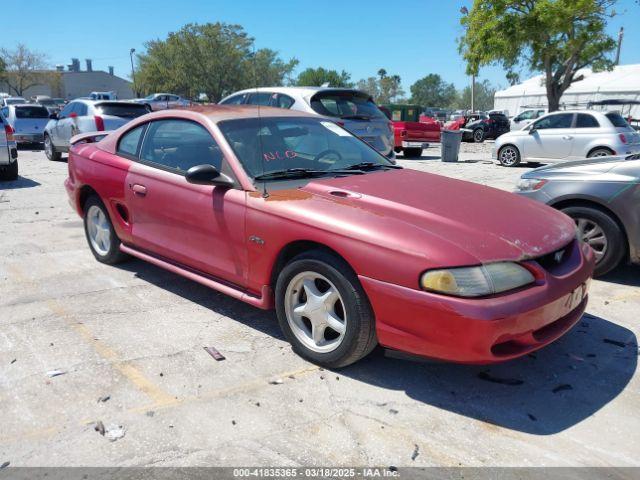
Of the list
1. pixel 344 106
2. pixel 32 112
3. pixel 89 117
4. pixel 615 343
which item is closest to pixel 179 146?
pixel 615 343

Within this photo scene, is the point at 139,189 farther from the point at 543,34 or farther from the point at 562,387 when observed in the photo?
the point at 543,34

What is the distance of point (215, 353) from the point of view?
3.58 meters

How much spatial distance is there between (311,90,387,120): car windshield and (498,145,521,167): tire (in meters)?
5.92

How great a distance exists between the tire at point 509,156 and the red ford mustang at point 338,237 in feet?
36.2

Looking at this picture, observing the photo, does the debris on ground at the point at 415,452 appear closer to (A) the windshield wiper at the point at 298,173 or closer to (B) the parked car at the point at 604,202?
(A) the windshield wiper at the point at 298,173

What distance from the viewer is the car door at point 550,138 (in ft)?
43.6

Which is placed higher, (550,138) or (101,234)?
(550,138)

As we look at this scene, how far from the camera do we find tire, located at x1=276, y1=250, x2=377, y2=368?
3078 mm

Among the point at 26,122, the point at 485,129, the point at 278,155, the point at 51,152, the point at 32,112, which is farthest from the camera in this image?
the point at 485,129

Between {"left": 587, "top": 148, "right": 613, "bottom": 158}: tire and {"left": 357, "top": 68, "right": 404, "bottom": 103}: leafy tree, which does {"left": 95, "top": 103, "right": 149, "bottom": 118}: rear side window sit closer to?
{"left": 587, "top": 148, "right": 613, "bottom": 158}: tire

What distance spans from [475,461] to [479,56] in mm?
24380

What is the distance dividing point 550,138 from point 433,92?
13275 centimetres

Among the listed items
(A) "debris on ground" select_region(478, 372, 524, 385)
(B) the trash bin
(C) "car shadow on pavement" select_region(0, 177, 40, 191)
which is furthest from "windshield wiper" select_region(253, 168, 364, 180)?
(B) the trash bin

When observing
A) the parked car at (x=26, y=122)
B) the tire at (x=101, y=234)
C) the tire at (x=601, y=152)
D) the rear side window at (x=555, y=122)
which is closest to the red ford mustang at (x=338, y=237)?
the tire at (x=101, y=234)
